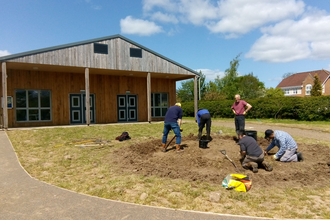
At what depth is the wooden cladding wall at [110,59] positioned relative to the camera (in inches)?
554

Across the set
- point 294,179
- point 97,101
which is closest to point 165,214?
point 294,179

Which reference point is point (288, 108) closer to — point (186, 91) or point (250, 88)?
point (250, 88)

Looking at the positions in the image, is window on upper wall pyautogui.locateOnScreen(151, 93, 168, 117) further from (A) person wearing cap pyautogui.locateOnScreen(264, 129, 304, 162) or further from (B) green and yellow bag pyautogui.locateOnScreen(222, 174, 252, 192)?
A: (B) green and yellow bag pyautogui.locateOnScreen(222, 174, 252, 192)

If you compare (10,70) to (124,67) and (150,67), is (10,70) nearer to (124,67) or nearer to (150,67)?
(124,67)

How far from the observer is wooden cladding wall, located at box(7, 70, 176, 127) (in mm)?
15938

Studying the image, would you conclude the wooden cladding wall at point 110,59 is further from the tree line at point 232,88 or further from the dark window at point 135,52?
the tree line at point 232,88

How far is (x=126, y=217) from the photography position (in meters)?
3.64

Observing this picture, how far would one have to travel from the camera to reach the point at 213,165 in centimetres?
634

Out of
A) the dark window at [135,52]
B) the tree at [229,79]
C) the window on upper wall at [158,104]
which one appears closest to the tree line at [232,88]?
the tree at [229,79]

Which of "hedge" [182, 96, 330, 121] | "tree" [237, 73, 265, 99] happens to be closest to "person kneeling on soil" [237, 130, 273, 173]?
"hedge" [182, 96, 330, 121]

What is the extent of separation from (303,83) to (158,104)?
151ft

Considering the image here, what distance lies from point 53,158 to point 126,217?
4.93 m

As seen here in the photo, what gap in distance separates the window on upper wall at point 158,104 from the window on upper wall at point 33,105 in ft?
25.8

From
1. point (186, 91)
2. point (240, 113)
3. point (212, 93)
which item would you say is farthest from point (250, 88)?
point (240, 113)
